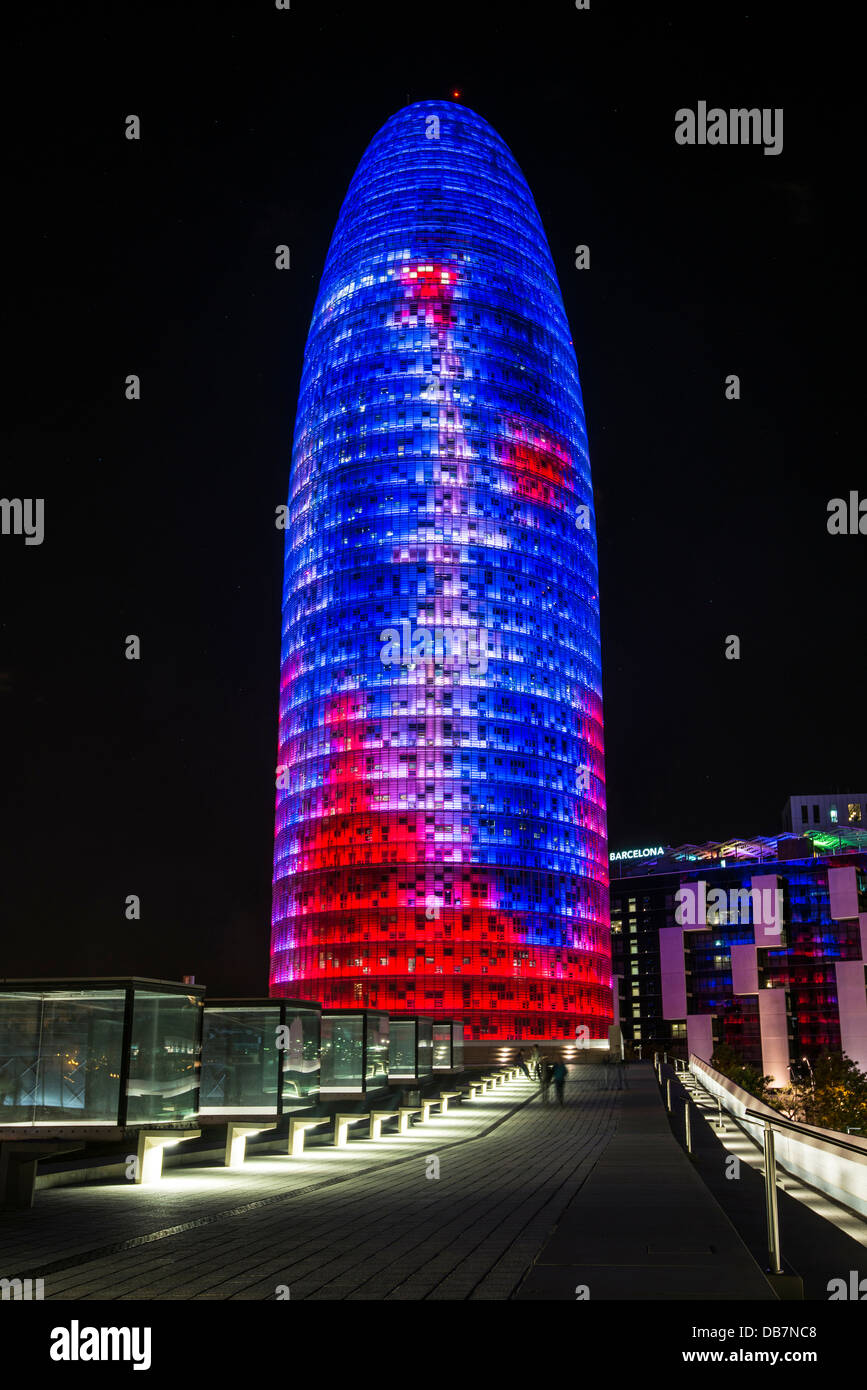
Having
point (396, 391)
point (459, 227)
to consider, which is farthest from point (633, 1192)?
point (459, 227)

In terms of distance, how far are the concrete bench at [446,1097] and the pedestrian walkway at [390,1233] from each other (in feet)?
57.1

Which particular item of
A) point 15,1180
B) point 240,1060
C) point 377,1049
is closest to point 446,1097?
point 377,1049

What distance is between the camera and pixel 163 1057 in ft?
61.3

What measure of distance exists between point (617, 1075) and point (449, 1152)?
4118 cm

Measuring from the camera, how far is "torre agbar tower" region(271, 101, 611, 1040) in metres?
130

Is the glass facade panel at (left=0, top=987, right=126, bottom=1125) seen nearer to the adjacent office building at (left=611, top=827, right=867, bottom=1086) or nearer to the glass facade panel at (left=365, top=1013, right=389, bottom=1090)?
the glass facade panel at (left=365, top=1013, right=389, bottom=1090)

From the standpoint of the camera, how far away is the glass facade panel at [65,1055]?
1720 centimetres

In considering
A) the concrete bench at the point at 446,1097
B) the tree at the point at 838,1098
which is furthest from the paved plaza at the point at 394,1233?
the tree at the point at 838,1098

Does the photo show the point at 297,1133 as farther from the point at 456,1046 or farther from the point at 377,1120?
the point at 456,1046

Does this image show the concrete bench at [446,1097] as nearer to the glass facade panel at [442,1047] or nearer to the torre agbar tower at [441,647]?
the glass facade panel at [442,1047]

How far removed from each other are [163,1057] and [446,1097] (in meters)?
24.9

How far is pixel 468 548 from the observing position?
13688 cm

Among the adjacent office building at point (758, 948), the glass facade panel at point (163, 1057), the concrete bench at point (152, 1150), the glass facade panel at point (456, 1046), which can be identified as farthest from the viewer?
the adjacent office building at point (758, 948)

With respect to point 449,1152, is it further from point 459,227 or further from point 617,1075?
point 459,227
